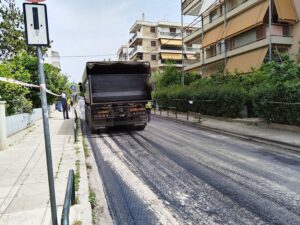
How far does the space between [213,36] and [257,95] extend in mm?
17945

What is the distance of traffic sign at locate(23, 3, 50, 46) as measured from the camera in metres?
3.08

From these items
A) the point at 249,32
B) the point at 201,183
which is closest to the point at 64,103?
the point at 249,32

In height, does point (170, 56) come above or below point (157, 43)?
below

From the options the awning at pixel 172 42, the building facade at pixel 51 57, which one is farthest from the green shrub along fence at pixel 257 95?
the awning at pixel 172 42

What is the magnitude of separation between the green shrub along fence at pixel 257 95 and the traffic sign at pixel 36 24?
36.8 ft

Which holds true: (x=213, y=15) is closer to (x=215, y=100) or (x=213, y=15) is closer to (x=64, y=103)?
(x=215, y=100)

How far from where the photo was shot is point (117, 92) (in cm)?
1384

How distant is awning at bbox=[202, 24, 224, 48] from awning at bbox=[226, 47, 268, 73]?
315 centimetres

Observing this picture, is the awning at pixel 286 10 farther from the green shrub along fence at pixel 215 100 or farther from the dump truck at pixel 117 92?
the dump truck at pixel 117 92

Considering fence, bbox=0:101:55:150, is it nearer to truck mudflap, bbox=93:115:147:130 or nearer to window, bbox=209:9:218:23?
truck mudflap, bbox=93:115:147:130

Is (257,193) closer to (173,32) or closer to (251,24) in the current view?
(251,24)

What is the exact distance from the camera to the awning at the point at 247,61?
23.1 meters

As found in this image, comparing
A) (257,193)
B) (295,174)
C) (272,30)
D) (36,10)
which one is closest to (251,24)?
(272,30)

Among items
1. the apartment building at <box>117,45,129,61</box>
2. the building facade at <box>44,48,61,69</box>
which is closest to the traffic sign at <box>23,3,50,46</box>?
the building facade at <box>44,48,61,69</box>
